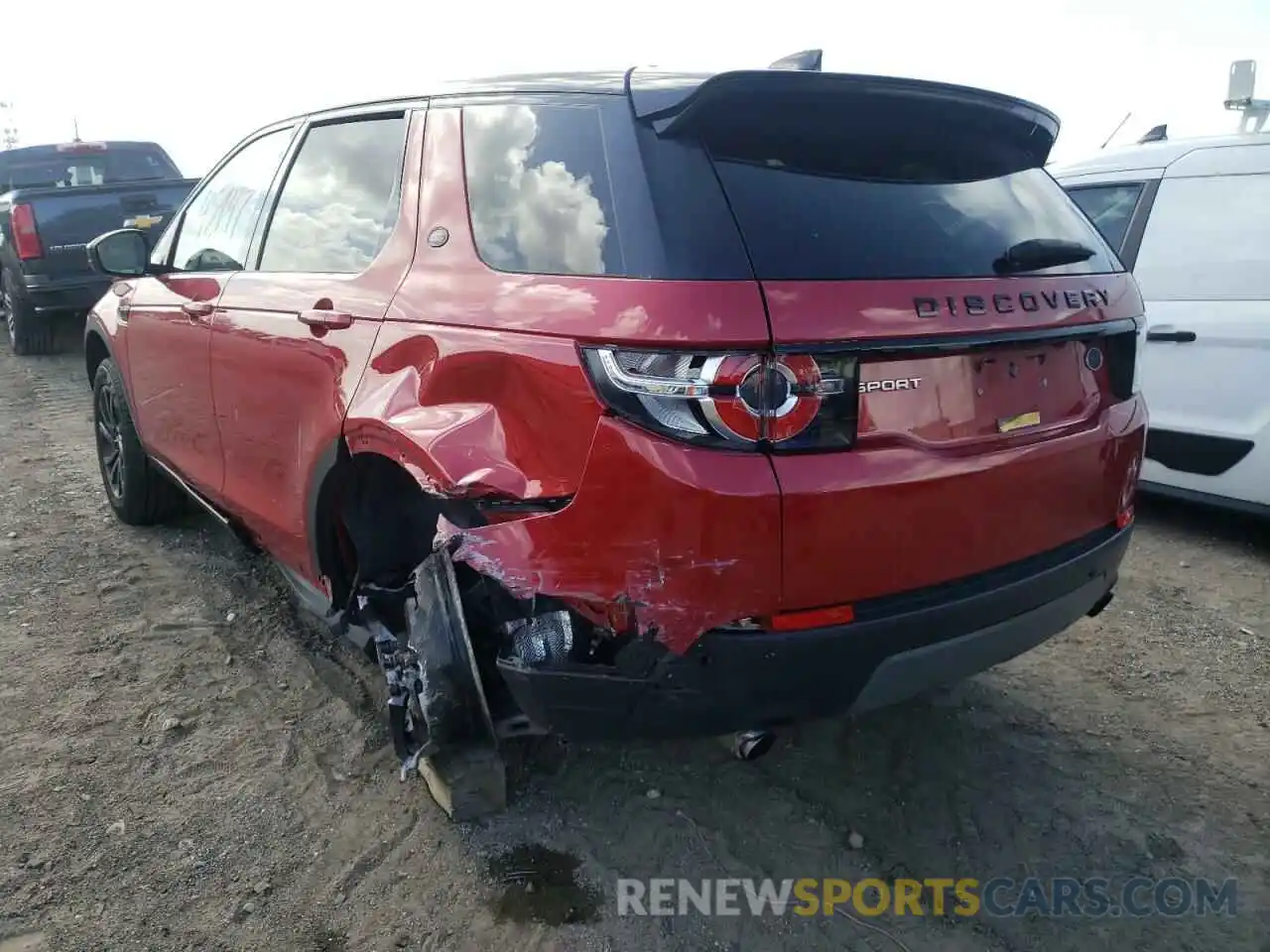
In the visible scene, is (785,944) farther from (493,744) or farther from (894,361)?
(894,361)

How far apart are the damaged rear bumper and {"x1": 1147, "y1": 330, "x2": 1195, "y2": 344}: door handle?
9.28 ft

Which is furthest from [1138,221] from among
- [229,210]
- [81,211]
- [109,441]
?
[81,211]

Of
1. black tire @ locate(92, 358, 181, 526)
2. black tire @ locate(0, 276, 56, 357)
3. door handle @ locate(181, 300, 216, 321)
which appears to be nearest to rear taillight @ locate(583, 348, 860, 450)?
door handle @ locate(181, 300, 216, 321)

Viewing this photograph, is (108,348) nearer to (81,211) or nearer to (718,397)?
(718,397)

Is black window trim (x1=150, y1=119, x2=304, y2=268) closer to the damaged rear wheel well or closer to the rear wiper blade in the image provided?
the damaged rear wheel well

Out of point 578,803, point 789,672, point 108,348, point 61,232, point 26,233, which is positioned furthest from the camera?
point 61,232

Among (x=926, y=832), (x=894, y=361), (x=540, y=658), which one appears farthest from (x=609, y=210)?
(x=926, y=832)

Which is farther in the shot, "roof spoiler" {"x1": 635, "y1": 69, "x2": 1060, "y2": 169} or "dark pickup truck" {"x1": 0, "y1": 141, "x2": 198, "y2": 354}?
"dark pickup truck" {"x1": 0, "y1": 141, "x2": 198, "y2": 354}

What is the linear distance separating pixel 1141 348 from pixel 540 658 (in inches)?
70.0

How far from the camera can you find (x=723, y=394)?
1862 mm

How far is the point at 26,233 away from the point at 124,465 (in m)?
5.62

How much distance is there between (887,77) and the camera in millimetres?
2139

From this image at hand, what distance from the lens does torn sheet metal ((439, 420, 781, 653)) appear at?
1863mm

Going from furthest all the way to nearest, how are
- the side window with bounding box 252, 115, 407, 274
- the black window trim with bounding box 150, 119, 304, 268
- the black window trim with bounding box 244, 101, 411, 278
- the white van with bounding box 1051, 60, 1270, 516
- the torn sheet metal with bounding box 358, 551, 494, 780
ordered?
the white van with bounding box 1051, 60, 1270, 516, the black window trim with bounding box 150, 119, 304, 268, the black window trim with bounding box 244, 101, 411, 278, the side window with bounding box 252, 115, 407, 274, the torn sheet metal with bounding box 358, 551, 494, 780
